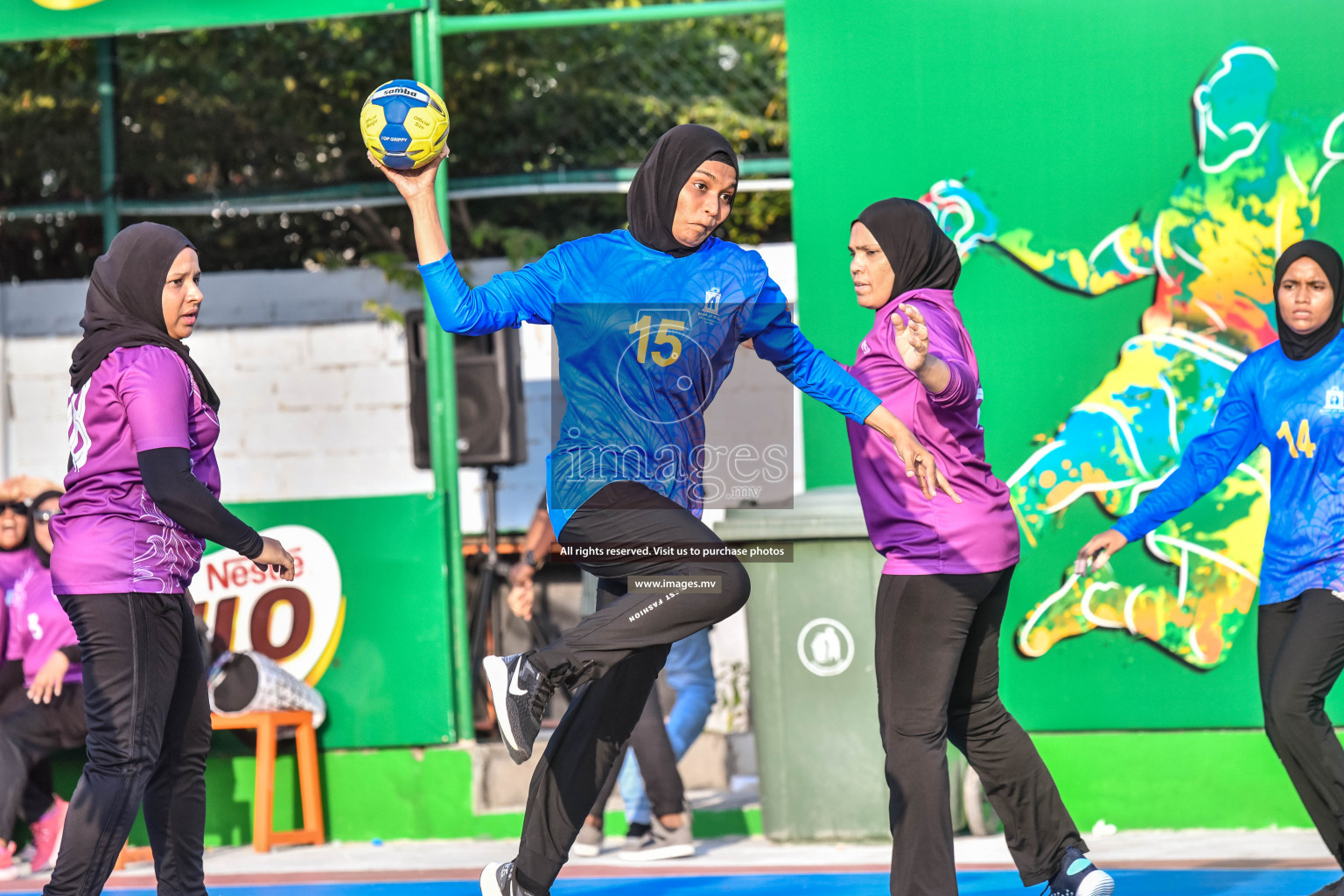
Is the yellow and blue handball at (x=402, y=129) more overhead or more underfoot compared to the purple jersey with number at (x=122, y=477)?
more overhead

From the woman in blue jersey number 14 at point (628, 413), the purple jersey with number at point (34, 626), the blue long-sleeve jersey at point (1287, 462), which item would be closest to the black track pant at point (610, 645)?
the woman in blue jersey number 14 at point (628, 413)

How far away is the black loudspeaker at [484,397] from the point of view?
7293mm

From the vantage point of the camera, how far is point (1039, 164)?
6.27 m

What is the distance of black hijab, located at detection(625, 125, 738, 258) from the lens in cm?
367

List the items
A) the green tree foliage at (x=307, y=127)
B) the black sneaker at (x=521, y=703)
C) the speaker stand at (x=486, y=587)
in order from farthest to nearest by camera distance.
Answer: the green tree foliage at (x=307, y=127), the speaker stand at (x=486, y=587), the black sneaker at (x=521, y=703)

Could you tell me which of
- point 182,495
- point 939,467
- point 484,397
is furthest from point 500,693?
point 484,397

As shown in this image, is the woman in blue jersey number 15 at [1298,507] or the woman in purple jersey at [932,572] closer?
the woman in purple jersey at [932,572]

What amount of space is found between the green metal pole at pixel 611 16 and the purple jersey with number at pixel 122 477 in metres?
3.05

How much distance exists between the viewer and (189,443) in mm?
3820

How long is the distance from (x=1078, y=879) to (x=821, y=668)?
6.40 feet

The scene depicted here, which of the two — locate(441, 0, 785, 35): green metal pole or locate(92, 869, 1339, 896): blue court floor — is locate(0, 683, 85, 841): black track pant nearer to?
locate(92, 869, 1339, 896): blue court floor

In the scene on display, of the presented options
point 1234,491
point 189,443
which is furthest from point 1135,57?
point 189,443

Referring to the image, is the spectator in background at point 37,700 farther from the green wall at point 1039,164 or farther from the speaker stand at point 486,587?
the green wall at point 1039,164

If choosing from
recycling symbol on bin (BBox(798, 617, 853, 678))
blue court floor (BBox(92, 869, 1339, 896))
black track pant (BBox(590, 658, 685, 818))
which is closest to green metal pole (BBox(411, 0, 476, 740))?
black track pant (BBox(590, 658, 685, 818))
